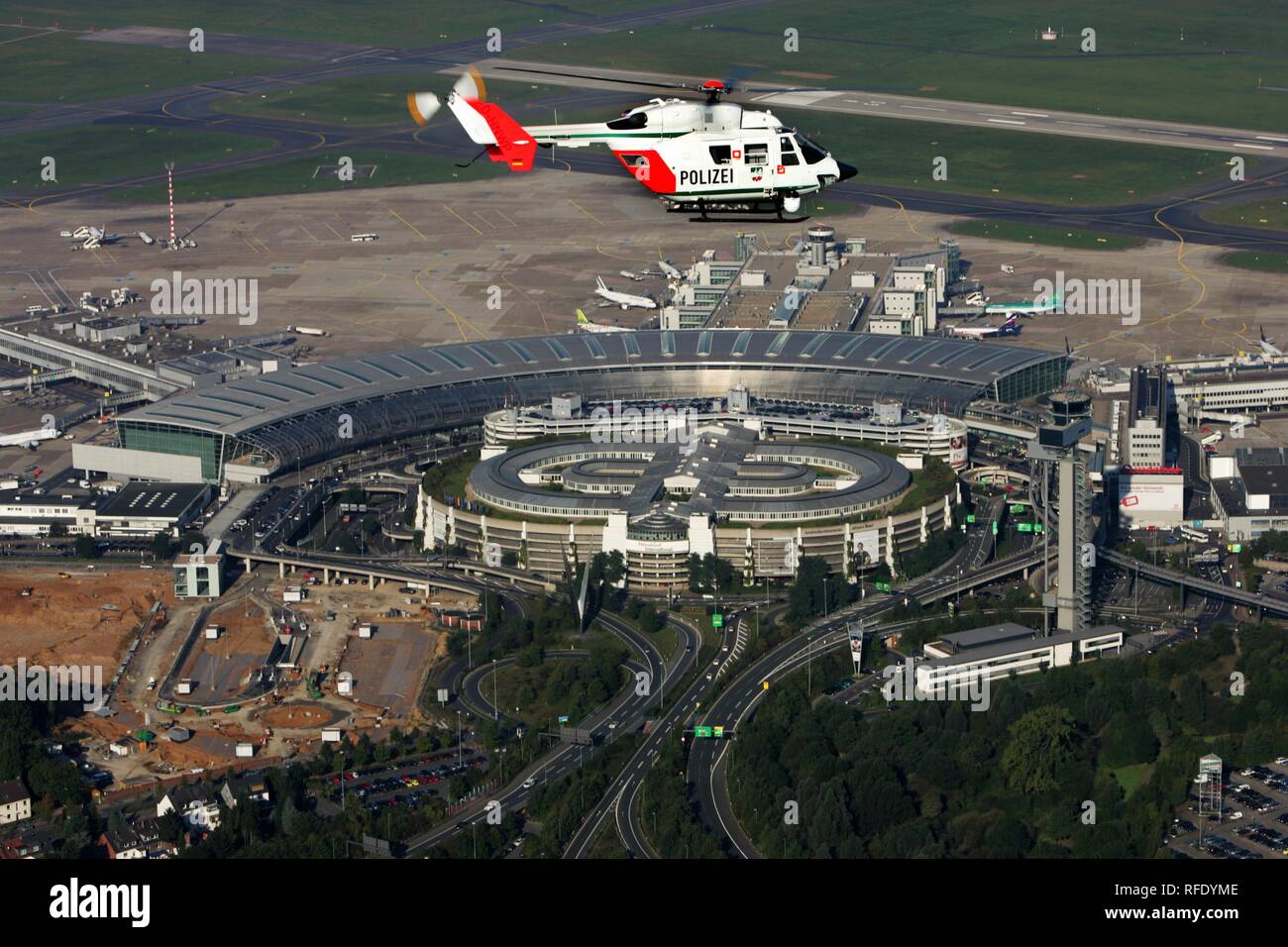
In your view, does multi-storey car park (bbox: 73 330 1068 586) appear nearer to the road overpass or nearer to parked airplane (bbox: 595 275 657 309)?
the road overpass

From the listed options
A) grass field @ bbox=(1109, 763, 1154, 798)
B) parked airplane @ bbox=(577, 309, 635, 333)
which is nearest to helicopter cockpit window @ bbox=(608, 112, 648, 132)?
grass field @ bbox=(1109, 763, 1154, 798)

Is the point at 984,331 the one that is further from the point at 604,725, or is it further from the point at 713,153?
the point at 713,153

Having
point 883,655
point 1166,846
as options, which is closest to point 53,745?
point 883,655

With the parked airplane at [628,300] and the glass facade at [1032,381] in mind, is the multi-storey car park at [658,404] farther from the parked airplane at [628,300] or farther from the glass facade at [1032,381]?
the parked airplane at [628,300]

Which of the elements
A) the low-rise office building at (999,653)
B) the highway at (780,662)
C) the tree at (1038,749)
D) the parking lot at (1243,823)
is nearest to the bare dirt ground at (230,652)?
the highway at (780,662)

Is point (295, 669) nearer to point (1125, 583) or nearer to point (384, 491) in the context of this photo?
point (384, 491)

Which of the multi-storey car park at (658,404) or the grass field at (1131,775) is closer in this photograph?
the grass field at (1131,775)
